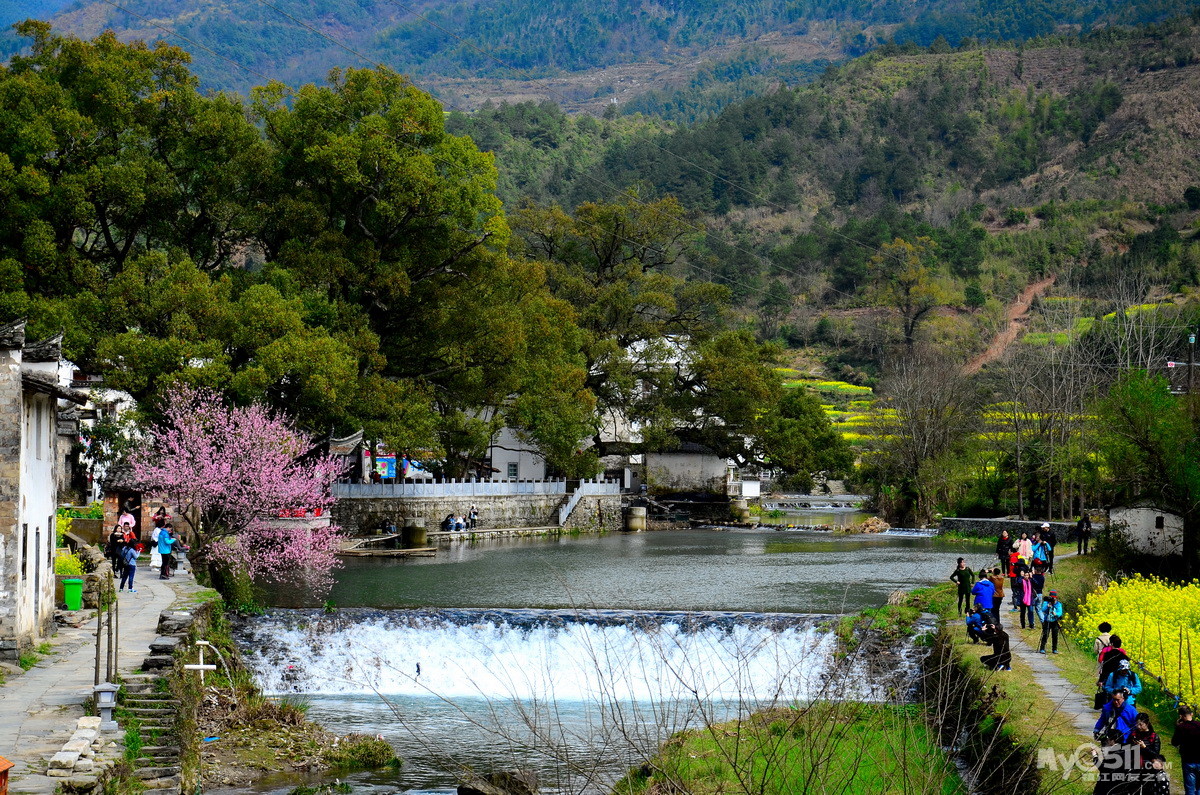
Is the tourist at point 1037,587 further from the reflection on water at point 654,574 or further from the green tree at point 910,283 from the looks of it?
the green tree at point 910,283

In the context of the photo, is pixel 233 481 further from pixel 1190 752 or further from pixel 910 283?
pixel 910 283

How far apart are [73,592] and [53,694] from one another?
27.4 feet

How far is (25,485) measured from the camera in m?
19.8

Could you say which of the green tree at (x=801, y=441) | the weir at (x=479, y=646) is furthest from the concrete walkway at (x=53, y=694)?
the green tree at (x=801, y=441)

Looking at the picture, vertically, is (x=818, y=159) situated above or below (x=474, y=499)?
above

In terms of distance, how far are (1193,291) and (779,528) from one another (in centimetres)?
6914

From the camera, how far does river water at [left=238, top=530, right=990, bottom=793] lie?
63.6ft

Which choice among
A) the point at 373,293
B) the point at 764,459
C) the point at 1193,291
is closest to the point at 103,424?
the point at 373,293

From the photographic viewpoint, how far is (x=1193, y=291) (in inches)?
4469

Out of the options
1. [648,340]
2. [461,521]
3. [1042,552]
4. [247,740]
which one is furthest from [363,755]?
[648,340]

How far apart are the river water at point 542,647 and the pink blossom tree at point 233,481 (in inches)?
58.1

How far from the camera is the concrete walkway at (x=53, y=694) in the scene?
13.7 meters

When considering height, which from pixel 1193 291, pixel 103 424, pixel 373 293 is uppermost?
pixel 1193 291

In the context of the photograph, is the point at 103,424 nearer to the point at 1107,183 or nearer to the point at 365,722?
the point at 365,722
